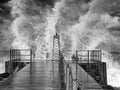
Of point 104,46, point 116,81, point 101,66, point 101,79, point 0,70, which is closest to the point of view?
point 101,79

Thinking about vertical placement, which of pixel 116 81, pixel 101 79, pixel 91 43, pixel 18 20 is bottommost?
pixel 116 81

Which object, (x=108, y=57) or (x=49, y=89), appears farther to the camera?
(x=108, y=57)

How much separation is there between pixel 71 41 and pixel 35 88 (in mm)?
46950

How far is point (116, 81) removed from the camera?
42.9 m

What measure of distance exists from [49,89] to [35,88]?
1.44ft

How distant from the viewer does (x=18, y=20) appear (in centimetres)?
6600

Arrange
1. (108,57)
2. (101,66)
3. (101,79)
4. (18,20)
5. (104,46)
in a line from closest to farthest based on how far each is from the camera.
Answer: (101,79) → (101,66) → (18,20) → (108,57) → (104,46)

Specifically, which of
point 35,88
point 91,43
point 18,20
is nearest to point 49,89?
point 35,88

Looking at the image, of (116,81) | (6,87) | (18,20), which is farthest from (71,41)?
(6,87)

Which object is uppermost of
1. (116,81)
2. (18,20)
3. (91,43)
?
(18,20)

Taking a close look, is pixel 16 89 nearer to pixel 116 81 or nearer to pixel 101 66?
pixel 101 66

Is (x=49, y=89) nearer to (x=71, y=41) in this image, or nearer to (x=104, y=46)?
(x=71, y=41)

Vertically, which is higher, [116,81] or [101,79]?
[101,79]

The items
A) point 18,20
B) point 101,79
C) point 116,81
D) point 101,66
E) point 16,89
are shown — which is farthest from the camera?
point 18,20
